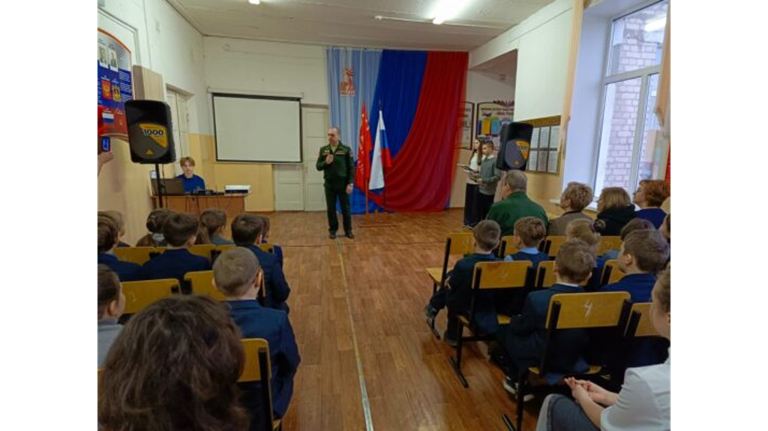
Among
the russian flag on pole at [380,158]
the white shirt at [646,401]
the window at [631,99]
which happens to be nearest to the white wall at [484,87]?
the russian flag on pole at [380,158]

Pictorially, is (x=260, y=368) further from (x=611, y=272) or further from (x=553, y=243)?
(x=553, y=243)

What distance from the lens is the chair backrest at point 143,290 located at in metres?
1.63

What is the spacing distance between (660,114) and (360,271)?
10.6 feet

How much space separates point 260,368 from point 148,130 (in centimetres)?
300

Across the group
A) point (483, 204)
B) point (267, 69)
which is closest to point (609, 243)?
point (483, 204)

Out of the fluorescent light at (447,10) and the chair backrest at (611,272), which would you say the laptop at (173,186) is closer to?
the fluorescent light at (447,10)

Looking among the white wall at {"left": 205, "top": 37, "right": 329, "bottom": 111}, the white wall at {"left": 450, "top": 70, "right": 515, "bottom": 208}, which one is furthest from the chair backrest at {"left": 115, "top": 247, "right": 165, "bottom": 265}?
the white wall at {"left": 450, "top": 70, "right": 515, "bottom": 208}

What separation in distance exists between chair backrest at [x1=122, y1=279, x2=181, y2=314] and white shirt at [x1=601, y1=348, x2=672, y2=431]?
1751mm

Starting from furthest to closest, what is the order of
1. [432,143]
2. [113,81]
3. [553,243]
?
1. [432,143]
2. [113,81]
3. [553,243]

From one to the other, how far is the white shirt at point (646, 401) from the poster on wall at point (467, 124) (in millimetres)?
7140

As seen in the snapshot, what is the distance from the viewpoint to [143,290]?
5.40 ft

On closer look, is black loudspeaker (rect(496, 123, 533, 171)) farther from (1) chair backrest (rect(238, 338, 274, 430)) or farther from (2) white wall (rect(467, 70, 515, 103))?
(1) chair backrest (rect(238, 338, 274, 430))

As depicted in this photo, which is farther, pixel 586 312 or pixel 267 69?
pixel 267 69

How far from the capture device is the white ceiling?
487 cm
